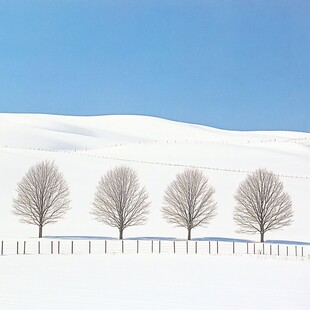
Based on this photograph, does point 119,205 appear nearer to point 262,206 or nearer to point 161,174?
point 262,206

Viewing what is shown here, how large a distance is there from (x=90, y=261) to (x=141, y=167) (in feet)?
184

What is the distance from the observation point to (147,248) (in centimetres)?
4750

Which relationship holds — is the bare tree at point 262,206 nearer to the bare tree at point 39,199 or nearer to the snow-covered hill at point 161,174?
the snow-covered hill at point 161,174

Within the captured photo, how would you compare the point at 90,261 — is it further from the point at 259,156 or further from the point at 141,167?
the point at 259,156

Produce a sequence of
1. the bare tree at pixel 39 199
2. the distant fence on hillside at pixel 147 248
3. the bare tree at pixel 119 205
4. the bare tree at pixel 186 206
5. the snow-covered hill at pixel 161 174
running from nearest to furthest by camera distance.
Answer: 1. the distant fence on hillside at pixel 147 248
2. the bare tree at pixel 186 206
3. the bare tree at pixel 119 205
4. the bare tree at pixel 39 199
5. the snow-covered hill at pixel 161 174

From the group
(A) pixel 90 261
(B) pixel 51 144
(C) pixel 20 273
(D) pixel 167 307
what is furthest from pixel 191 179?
(B) pixel 51 144

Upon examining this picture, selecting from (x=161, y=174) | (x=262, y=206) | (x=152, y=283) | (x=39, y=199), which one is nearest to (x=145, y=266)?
(x=152, y=283)

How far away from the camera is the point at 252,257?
38875mm

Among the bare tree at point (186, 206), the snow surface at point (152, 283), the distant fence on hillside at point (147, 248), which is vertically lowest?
the snow surface at point (152, 283)

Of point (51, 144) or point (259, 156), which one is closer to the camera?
point (259, 156)

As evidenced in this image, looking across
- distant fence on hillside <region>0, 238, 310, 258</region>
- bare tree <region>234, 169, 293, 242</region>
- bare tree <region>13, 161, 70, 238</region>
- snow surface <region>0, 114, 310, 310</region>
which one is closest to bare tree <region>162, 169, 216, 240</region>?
snow surface <region>0, 114, 310, 310</region>

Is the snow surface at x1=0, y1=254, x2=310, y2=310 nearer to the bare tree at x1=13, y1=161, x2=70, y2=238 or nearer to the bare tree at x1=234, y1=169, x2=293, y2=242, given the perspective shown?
the bare tree at x1=234, y1=169, x2=293, y2=242

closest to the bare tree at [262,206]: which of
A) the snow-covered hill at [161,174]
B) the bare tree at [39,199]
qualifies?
the snow-covered hill at [161,174]

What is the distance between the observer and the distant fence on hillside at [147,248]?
43.5 meters
